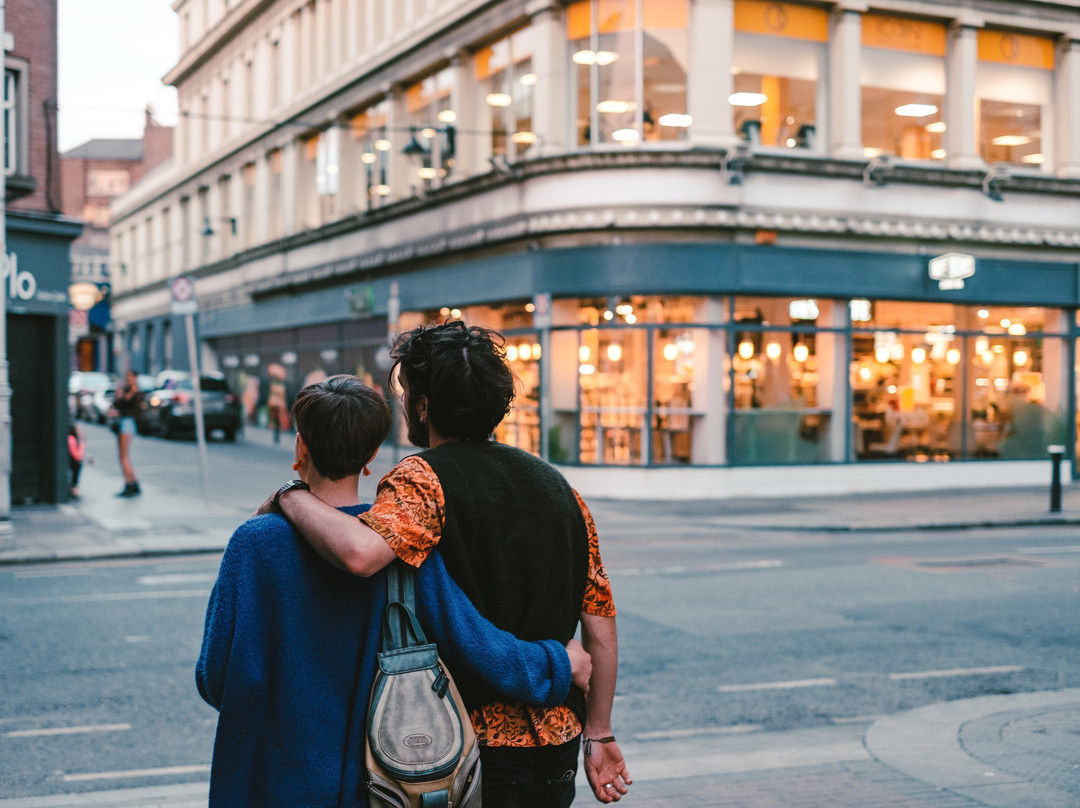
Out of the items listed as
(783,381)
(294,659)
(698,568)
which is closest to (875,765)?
(294,659)

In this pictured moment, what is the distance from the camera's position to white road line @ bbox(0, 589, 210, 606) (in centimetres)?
1042

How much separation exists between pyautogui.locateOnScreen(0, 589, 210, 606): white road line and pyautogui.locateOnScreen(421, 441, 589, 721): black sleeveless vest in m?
8.38

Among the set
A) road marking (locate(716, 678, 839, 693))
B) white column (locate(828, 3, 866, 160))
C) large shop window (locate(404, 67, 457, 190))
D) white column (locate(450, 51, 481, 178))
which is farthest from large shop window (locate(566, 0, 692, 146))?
road marking (locate(716, 678, 839, 693))

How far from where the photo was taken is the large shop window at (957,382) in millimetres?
22906

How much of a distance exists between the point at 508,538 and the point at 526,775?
57 centimetres

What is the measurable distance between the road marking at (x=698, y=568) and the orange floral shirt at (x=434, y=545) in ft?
30.7

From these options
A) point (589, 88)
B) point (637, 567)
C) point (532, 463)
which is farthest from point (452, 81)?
point (532, 463)

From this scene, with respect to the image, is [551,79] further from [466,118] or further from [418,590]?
[418,590]

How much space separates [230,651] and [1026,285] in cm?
2416

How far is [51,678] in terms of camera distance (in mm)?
7590

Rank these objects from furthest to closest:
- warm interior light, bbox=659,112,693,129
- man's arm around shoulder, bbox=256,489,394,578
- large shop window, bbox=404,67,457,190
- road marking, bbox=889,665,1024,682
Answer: large shop window, bbox=404,67,457,190
warm interior light, bbox=659,112,693,129
road marking, bbox=889,665,1024,682
man's arm around shoulder, bbox=256,489,394,578

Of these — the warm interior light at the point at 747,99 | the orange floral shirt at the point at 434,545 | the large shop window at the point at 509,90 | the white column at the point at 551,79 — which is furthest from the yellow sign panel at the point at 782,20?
the orange floral shirt at the point at 434,545

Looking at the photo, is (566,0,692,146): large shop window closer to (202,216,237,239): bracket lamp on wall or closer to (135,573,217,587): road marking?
(135,573,217,587): road marking

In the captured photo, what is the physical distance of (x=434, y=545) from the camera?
2.63 meters
